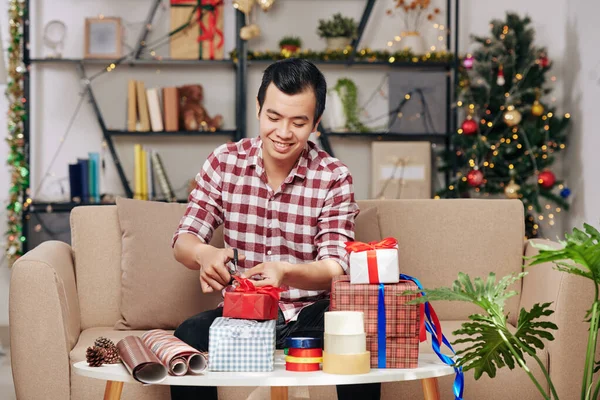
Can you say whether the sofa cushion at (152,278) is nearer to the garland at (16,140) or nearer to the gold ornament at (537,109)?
the garland at (16,140)

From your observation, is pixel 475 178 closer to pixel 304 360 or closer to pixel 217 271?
pixel 217 271

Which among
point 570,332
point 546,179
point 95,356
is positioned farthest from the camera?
point 546,179

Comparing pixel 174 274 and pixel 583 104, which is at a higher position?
pixel 583 104

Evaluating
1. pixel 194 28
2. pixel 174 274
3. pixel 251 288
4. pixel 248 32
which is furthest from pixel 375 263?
pixel 194 28

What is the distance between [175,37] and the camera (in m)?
5.13

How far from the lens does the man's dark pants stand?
1833mm

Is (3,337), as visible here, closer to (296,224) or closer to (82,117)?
(82,117)

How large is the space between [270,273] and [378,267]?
0.23 m

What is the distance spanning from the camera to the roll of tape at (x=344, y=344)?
4.94ft

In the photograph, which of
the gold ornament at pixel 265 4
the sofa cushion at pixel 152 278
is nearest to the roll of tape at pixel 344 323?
the sofa cushion at pixel 152 278

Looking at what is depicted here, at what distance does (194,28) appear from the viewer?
16.8ft

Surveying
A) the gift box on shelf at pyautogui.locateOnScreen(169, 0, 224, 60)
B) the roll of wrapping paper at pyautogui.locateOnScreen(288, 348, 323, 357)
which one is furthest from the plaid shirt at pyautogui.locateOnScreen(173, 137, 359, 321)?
the gift box on shelf at pyautogui.locateOnScreen(169, 0, 224, 60)

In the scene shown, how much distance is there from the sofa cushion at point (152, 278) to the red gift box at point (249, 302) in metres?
0.96

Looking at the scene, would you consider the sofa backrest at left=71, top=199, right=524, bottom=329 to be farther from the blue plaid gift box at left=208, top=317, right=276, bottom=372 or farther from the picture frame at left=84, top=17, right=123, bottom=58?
the picture frame at left=84, top=17, right=123, bottom=58
